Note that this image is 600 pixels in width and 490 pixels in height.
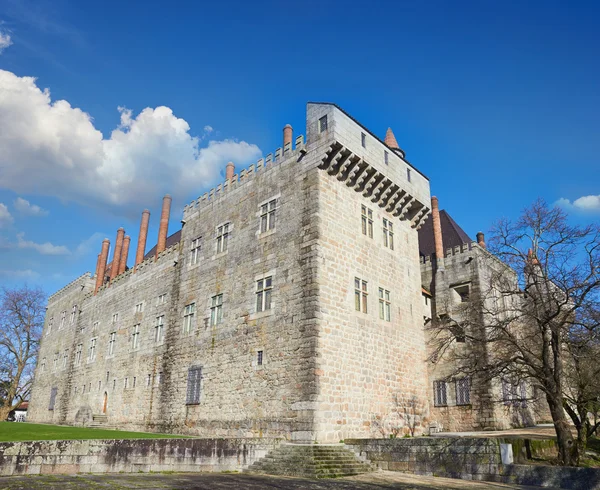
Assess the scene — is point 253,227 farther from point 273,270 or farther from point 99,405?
point 99,405

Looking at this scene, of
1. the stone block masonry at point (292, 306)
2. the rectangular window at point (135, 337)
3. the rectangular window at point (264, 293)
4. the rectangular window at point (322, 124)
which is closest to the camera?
the stone block masonry at point (292, 306)

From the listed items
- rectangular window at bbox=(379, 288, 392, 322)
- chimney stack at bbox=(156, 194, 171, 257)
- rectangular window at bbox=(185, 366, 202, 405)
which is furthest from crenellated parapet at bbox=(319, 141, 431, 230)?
chimney stack at bbox=(156, 194, 171, 257)

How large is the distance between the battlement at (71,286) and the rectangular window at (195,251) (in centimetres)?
1714

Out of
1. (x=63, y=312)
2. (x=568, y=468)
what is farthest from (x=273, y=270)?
(x=63, y=312)

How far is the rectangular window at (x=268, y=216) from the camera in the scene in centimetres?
2003

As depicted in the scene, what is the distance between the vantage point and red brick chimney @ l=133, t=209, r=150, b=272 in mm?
31750

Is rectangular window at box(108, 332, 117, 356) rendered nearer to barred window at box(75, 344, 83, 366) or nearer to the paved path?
barred window at box(75, 344, 83, 366)

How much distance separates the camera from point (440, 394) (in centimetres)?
2395

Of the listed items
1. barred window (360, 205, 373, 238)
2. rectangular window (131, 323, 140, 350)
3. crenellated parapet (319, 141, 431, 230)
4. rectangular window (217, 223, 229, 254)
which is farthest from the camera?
rectangular window (131, 323, 140, 350)

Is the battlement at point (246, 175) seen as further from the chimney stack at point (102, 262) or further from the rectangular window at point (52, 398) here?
the rectangular window at point (52, 398)

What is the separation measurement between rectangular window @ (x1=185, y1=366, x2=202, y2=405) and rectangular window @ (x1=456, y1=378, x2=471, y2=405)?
12455 millimetres

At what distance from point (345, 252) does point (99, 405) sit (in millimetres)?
20069

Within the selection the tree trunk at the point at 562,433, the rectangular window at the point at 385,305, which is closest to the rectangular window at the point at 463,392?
the rectangular window at the point at 385,305

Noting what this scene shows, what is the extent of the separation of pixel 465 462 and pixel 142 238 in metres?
26.2
